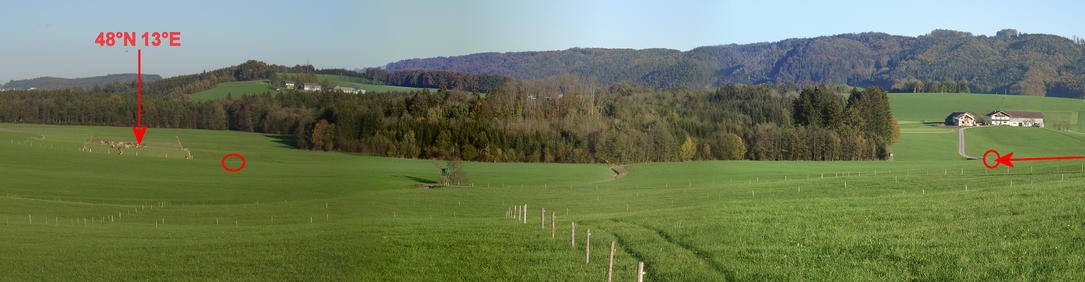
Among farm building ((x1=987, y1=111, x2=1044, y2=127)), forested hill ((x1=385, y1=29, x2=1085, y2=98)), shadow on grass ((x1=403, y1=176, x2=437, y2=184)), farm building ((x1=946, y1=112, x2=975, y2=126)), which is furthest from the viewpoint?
forested hill ((x1=385, y1=29, x2=1085, y2=98))

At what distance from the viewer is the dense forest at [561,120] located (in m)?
55.3

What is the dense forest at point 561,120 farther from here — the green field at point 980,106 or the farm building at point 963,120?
the green field at point 980,106

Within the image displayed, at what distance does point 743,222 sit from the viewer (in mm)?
15359

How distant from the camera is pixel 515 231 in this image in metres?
16.5

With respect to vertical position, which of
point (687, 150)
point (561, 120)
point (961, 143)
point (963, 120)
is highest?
point (963, 120)

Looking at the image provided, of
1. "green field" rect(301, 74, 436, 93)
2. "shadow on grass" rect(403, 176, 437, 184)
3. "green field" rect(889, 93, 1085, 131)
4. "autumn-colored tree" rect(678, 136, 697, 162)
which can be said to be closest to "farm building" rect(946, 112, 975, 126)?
"green field" rect(889, 93, 1085, 131)

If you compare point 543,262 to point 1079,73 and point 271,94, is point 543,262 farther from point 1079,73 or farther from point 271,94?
point 1079,73

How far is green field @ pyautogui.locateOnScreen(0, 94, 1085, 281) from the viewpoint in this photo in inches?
377

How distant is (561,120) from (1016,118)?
6876 cm

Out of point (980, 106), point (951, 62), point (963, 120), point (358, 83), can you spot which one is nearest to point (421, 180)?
point (358, 83)

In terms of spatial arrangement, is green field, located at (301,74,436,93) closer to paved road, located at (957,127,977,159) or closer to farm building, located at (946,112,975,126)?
paved road, located at (957,127,977,159)

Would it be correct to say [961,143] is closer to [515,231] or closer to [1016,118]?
[1016,118]

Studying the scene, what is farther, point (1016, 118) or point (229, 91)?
point (1016, 118)

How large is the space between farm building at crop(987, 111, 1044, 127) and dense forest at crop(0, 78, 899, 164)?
25551 mm
